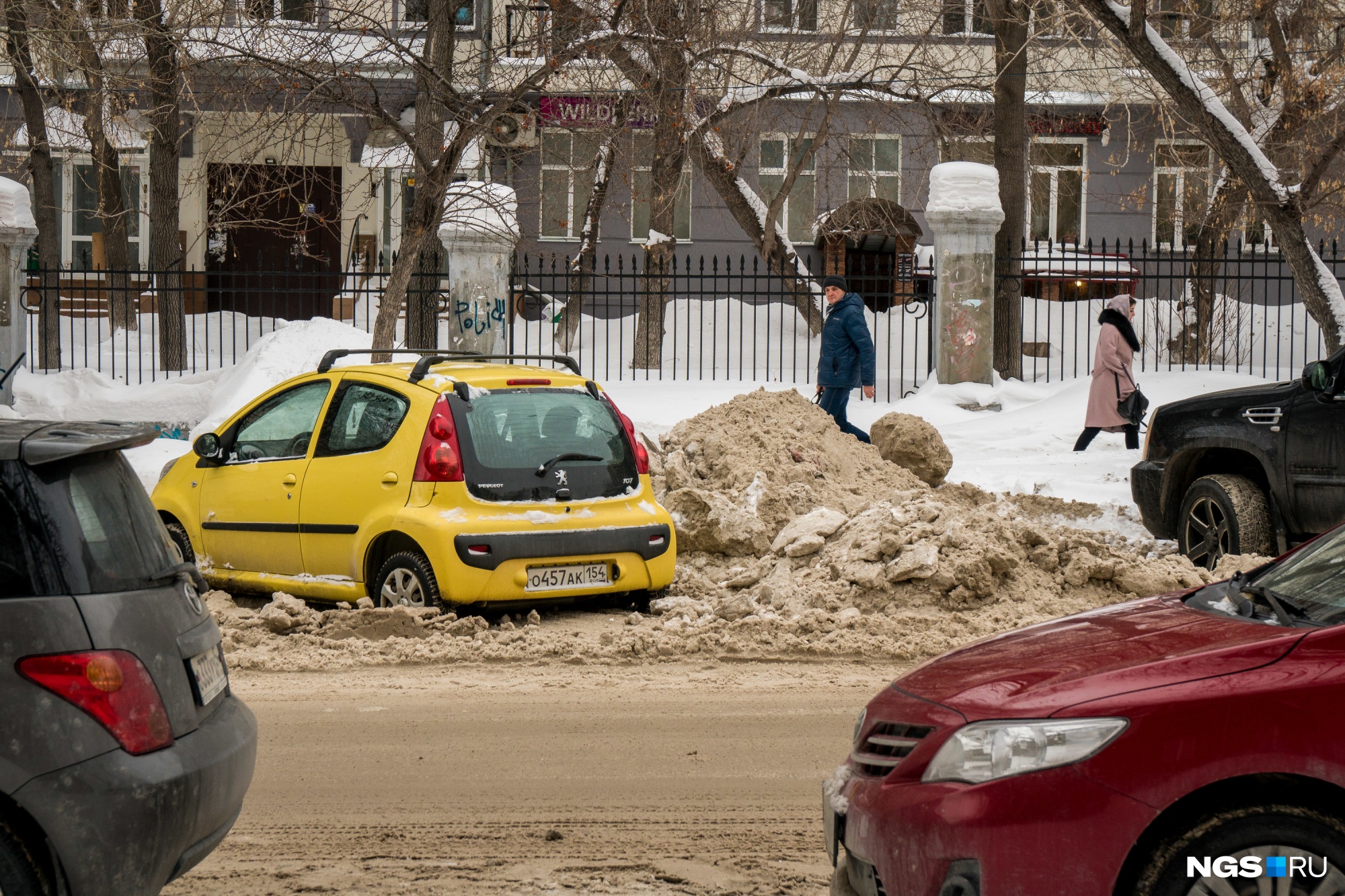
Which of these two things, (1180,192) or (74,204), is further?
(74,204)

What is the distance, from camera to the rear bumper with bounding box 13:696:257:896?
2.96 m

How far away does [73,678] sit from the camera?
3047mm

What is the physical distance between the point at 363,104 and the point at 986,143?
1104cm

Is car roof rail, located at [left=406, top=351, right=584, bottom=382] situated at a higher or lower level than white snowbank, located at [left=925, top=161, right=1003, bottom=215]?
lower

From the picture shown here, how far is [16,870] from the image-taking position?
2.92 metres

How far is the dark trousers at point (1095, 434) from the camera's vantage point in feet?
44.0

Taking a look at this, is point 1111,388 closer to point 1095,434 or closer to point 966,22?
point 1095,434

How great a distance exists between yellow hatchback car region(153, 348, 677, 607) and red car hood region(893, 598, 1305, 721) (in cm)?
393

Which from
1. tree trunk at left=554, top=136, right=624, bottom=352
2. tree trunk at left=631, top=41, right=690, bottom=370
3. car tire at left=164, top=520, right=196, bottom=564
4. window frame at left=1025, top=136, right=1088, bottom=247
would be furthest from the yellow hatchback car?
window frame at left=1025, top=136, right=1088, bottom=247

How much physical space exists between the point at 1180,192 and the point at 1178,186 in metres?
1.36

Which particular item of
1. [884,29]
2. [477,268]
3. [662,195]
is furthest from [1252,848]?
[884,29]

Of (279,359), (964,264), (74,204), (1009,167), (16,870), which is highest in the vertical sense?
(74,204)

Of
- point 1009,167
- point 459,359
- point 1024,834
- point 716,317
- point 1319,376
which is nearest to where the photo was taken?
point 1024,834
